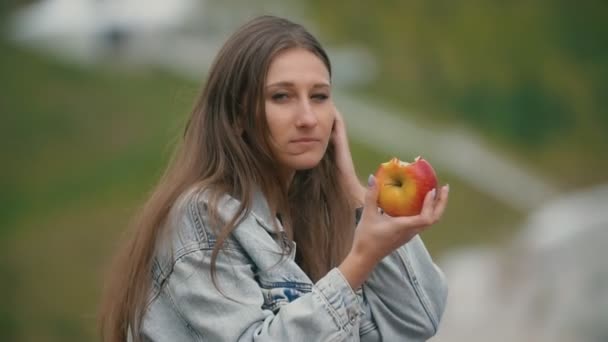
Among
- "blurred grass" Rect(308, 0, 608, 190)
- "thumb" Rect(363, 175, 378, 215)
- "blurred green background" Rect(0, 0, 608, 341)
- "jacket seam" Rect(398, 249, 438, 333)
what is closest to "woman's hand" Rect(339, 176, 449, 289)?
"thumb" Rect(363, 175, 378, 215)

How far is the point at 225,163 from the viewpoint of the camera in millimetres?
1981

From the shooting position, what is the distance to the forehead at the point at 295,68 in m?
1.97

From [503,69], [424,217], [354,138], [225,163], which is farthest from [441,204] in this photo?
[503,69]

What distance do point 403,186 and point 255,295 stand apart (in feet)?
1.13

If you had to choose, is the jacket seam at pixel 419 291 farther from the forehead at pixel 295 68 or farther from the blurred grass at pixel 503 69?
the blurred grass at pixel 503 69

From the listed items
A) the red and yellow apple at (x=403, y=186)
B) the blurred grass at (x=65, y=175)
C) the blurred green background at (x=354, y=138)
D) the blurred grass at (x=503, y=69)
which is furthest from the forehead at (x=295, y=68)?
the blurred grass at (x=503, y=69)

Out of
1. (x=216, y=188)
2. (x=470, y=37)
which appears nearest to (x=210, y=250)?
(x=216, y=188)

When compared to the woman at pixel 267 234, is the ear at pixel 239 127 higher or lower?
higher

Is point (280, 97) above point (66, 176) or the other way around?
above

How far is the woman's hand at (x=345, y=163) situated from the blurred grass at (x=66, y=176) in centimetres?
241

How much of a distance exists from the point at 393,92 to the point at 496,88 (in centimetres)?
52

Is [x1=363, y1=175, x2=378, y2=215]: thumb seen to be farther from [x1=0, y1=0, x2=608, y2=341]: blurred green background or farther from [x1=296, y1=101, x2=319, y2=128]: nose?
[x1=0, y1=0, x2=608, y2=341]: blurred green background

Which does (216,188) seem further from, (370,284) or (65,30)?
(65,30)

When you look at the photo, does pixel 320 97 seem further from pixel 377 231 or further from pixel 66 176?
pixel 66 176
